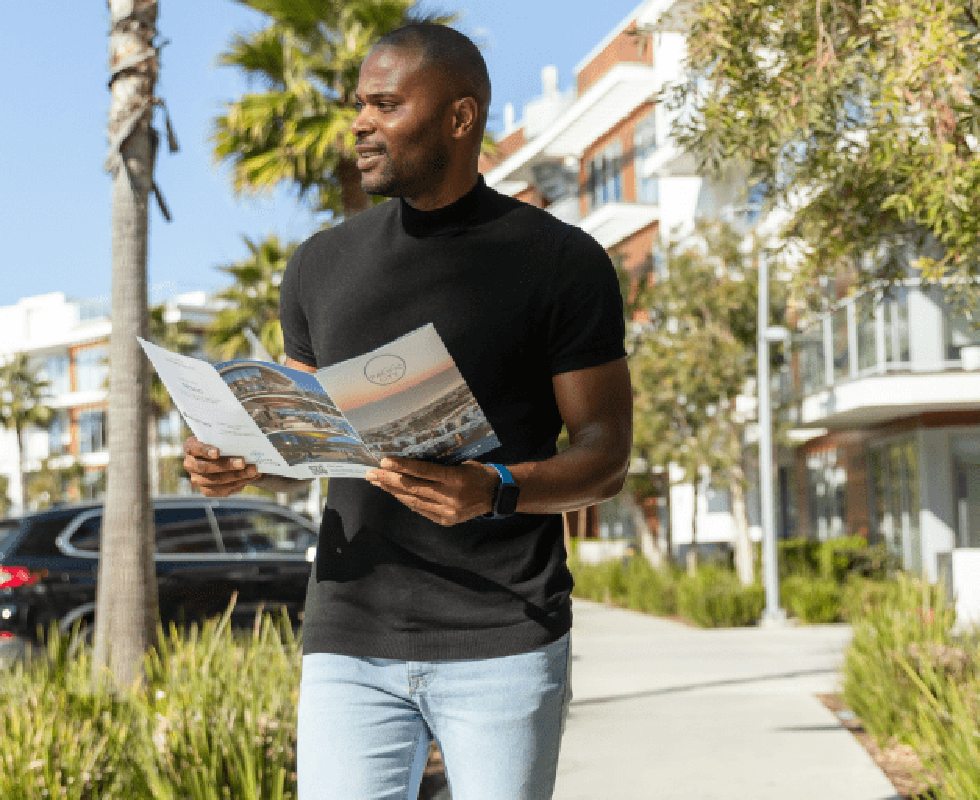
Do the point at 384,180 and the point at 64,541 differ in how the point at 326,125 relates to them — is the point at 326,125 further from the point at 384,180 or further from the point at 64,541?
the point at 384,180

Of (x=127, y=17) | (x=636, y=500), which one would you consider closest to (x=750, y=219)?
(x=636, y=500)

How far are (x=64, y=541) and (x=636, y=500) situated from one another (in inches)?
767

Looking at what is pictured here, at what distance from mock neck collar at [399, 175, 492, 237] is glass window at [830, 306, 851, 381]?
19852 millimetres

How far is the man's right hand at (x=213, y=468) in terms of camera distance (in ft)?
7.48

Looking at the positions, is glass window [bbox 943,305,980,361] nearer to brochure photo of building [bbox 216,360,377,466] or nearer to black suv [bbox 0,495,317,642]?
black suv [bbox 0,495,317,642]

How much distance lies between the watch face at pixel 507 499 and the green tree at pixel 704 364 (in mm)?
19823

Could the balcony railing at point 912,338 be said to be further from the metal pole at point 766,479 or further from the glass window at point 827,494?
the glass window at point 827,494

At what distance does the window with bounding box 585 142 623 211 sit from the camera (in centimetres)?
3441

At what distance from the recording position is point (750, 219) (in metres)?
27.0

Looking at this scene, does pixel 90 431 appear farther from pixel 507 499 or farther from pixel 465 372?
pixel 507 499

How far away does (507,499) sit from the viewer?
209cm

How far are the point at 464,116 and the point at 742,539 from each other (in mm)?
21143

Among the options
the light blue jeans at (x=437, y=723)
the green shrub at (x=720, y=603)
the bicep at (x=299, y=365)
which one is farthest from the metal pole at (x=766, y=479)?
the light blue jeans at (x=437, y=723)

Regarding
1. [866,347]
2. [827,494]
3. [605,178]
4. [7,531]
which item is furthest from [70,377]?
[7,531]
